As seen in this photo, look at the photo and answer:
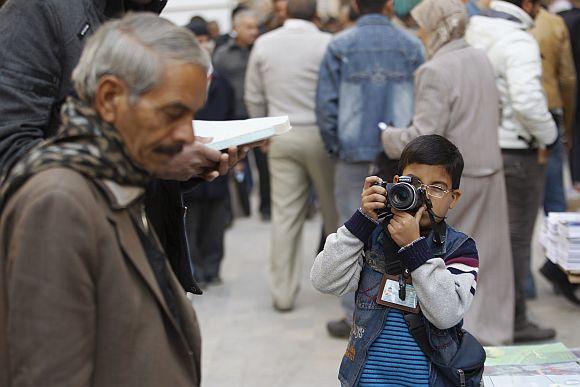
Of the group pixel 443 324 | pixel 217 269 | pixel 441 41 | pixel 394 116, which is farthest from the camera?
pixel 217 269

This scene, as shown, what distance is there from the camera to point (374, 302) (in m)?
2.73

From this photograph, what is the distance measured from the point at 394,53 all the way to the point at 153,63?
372 centimetres

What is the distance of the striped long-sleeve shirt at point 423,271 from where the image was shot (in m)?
2.59

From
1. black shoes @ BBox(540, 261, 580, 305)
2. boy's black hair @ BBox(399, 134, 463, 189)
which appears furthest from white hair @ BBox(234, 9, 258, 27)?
boy's black hair @ BBox(399, 134, 463, 189)

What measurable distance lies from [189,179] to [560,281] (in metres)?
4.24

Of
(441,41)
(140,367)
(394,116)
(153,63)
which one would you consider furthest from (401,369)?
(394,116)

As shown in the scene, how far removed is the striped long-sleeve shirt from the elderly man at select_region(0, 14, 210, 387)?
2.84 feet

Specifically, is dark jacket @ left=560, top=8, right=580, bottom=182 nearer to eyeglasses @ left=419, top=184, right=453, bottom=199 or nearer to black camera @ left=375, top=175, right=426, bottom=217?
eyeglasses @ left=419, top=184, right=453, bottom=199

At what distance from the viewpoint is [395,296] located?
270cm

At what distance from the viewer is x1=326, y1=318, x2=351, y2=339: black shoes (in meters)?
5.53

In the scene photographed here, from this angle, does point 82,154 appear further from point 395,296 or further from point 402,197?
point 395,296

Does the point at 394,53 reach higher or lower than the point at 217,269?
higher

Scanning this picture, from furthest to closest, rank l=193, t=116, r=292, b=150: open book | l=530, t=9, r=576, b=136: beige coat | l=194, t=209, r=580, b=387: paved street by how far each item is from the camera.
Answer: l=530, t=9, r=576, b=136: beige coat
l=194, t=209, r=580, b=387: paved street
l=193, t=116, r=292, b=150: open book

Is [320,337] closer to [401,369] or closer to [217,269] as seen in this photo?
[217,269]
